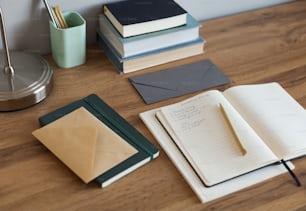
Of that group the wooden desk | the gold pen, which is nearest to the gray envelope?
the wooden desk

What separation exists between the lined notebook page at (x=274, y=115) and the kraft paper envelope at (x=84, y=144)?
0.27 metres

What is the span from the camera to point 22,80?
1.10m

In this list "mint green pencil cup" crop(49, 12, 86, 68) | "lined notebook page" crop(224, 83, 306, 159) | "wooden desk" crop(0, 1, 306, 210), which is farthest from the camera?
"mint green pencil cup" crop(49, 12, 86, 68)

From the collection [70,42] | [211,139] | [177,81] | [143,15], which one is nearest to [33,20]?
[70,42]

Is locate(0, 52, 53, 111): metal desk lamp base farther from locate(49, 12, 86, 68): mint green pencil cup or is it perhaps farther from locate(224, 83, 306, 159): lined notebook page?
locate(224, 83, 306, 159): lined notebook page

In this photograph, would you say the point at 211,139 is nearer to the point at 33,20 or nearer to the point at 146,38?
the point at 146,38

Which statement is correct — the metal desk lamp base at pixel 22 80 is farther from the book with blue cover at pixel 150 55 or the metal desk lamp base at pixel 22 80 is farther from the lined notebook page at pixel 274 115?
the lined notebook page at pixel 274 115

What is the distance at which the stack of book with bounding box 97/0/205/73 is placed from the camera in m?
1.18

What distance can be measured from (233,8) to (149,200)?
771mm

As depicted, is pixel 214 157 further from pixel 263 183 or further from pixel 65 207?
pixel 65 207

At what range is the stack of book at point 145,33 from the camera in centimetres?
118

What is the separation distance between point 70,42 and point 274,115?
1.56 ft

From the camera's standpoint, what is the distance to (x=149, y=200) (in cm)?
91

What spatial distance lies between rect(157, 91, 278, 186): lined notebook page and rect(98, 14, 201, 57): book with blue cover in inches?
7.1
